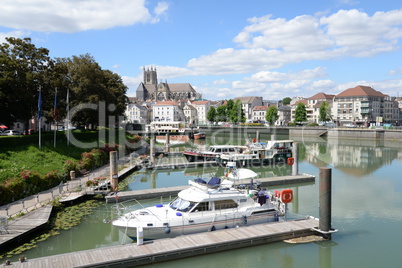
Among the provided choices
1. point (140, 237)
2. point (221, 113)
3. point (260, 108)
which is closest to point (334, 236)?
point (140, 237)

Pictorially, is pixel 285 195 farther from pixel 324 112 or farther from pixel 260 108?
pixel 260 108

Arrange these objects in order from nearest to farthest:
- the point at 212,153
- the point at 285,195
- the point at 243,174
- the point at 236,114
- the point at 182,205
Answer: the point at 182,205, the point at 285,195, the point at 243,174, the point at 212,153, the point at 236,114

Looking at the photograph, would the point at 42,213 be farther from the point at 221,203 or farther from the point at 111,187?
the point at 221,203

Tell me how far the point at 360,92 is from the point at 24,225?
117 m

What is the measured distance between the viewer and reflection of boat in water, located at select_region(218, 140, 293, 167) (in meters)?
40.6

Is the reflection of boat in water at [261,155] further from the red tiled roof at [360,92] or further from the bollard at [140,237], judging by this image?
the red tiled roof at [360,92]

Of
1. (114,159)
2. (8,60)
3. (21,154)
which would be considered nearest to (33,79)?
(8,60)

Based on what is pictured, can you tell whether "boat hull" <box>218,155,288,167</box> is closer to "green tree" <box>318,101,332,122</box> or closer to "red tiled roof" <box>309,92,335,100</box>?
"green tree" <box>318,101,332,122</box>

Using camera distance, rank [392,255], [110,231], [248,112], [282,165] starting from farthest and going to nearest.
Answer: [248,112]
[282,165]
[110,231]
[392,255]

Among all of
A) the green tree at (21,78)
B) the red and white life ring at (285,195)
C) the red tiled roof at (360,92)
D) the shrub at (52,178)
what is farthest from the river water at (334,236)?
the red tiled roof at (360,92)

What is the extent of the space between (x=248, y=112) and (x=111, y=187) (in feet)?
460

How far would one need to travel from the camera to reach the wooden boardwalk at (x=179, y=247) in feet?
44.7

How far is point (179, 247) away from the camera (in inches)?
592

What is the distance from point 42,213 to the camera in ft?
63.3
